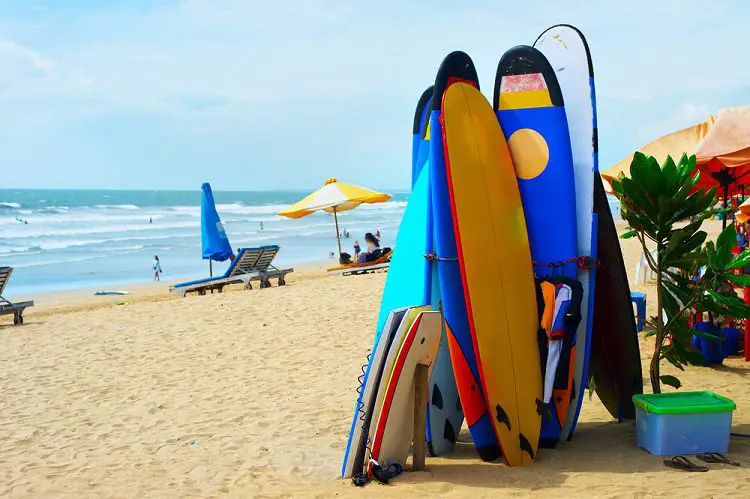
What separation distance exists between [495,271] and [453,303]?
29cm

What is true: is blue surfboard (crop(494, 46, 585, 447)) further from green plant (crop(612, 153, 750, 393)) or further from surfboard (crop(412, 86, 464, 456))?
surfboard (crop(412, 86, 464, 456))

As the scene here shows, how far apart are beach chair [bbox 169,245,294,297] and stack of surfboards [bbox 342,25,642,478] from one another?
9.91 meters

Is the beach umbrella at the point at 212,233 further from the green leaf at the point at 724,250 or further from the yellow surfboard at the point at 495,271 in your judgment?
the green leaf at the point at 724,250

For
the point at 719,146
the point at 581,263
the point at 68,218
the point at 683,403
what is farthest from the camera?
the point at 68,218

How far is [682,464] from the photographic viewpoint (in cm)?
367

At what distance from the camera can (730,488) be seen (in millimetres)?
3330

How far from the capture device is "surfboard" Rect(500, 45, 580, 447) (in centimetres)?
437

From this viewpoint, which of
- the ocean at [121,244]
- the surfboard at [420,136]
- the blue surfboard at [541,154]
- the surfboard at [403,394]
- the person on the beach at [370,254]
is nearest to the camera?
the surfboard at [403,394]

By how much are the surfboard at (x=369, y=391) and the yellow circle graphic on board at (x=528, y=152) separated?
1253 millimetres

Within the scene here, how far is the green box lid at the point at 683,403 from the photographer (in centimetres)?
380

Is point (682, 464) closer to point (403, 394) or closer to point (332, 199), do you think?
point (403, 394)

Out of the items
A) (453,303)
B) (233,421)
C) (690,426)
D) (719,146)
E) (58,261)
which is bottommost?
(233,421)

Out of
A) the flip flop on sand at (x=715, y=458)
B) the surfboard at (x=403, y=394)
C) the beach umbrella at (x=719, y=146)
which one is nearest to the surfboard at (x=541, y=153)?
the flip flop on sand at (x=715, y=458)

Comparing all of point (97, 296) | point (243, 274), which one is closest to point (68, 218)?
point (97, 296)
